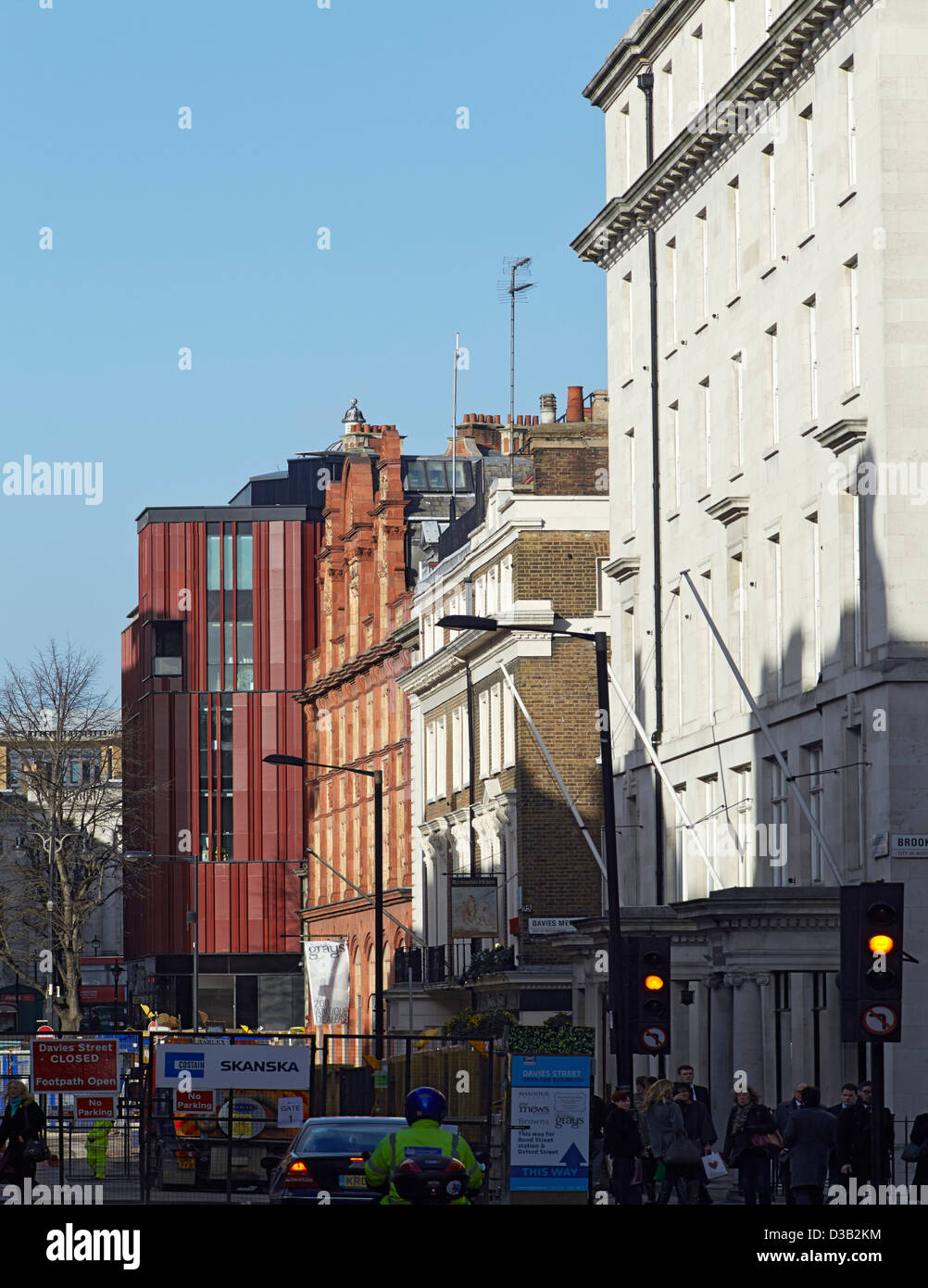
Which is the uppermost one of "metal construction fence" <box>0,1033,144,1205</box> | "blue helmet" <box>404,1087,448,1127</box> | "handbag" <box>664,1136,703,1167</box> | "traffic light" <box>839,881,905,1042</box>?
"traffic light" <box>839,881,905,1042</box>

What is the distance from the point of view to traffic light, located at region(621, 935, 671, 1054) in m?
29.8

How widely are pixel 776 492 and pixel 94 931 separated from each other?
110170 mm

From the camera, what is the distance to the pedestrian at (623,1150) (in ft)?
87.6

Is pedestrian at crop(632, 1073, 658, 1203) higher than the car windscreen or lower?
lower

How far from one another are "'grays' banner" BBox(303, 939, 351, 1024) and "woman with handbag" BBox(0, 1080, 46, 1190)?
54.1m

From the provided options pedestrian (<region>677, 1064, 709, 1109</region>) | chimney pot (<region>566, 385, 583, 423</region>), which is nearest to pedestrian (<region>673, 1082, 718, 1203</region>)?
pedestrian (<region>677, 1064, 709, 1109</region>)

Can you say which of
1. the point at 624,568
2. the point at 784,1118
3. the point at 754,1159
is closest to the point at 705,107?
the point at 624,568

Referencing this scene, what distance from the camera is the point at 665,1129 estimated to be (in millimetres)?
25812

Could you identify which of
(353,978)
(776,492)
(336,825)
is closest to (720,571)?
(776,492)

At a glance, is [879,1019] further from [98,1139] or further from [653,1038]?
[98,1139]

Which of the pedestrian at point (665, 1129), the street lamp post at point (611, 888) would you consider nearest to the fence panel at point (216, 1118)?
the street lamp post at point (611, 888)

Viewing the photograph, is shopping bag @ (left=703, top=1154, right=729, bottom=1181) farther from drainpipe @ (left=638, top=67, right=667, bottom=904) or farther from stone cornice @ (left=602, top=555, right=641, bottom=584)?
stone cornice @ (left=602, top=555, right=641, bottom=584)

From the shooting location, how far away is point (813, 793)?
38.9 meters
